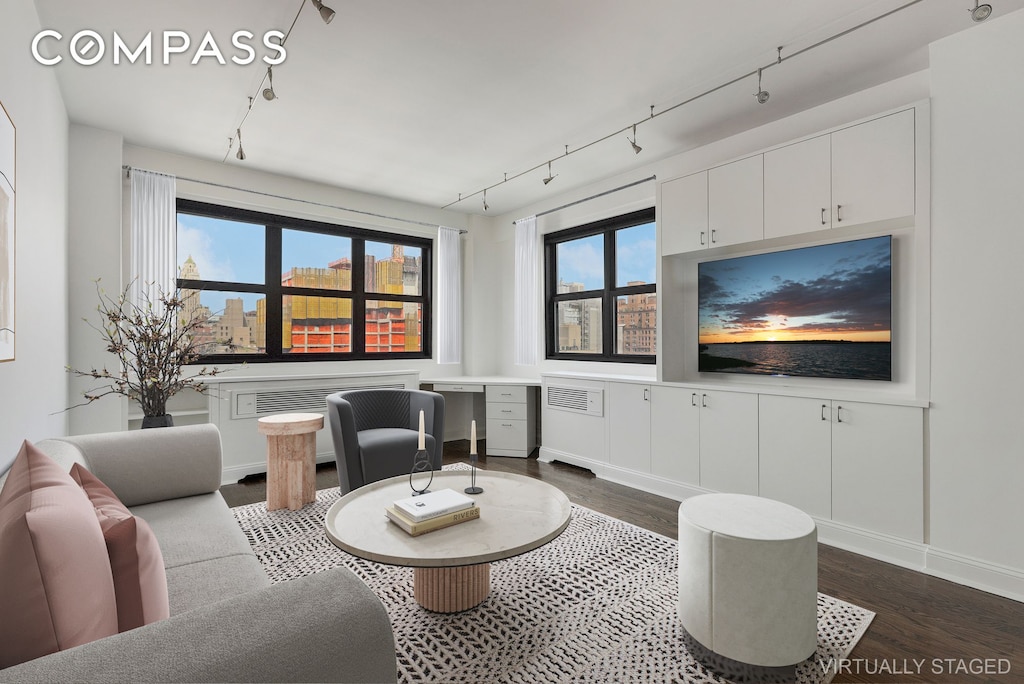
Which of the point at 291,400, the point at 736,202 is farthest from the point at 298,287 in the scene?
the point at 736,202

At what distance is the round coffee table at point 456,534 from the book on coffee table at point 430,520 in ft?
0.07

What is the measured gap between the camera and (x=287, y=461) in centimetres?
332

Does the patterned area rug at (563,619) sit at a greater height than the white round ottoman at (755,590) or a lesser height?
lesser

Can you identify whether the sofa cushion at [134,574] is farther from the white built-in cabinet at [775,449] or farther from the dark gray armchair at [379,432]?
the white built-in cabinet at [775,449]

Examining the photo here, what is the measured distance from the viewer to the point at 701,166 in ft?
12.1

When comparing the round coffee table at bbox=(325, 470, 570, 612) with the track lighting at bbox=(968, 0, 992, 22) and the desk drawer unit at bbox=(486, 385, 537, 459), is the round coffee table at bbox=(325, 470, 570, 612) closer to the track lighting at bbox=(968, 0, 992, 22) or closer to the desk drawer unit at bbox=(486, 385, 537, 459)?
the desk drawer unit at bbox=(486, 385, 537, 459)

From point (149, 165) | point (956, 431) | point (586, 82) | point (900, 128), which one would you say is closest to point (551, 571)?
point (956, 431)

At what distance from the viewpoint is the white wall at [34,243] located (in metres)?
1.91

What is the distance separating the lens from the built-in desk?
16.1ft

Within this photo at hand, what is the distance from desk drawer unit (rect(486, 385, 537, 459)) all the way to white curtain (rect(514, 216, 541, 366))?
570 millimetres

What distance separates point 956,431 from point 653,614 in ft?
5.82

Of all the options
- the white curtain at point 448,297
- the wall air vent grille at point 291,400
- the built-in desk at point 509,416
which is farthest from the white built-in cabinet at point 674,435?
the wall air vent grille at point 291,400

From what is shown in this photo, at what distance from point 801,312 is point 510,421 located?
2.78 m

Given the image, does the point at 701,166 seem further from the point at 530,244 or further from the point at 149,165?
the point at 149,165
